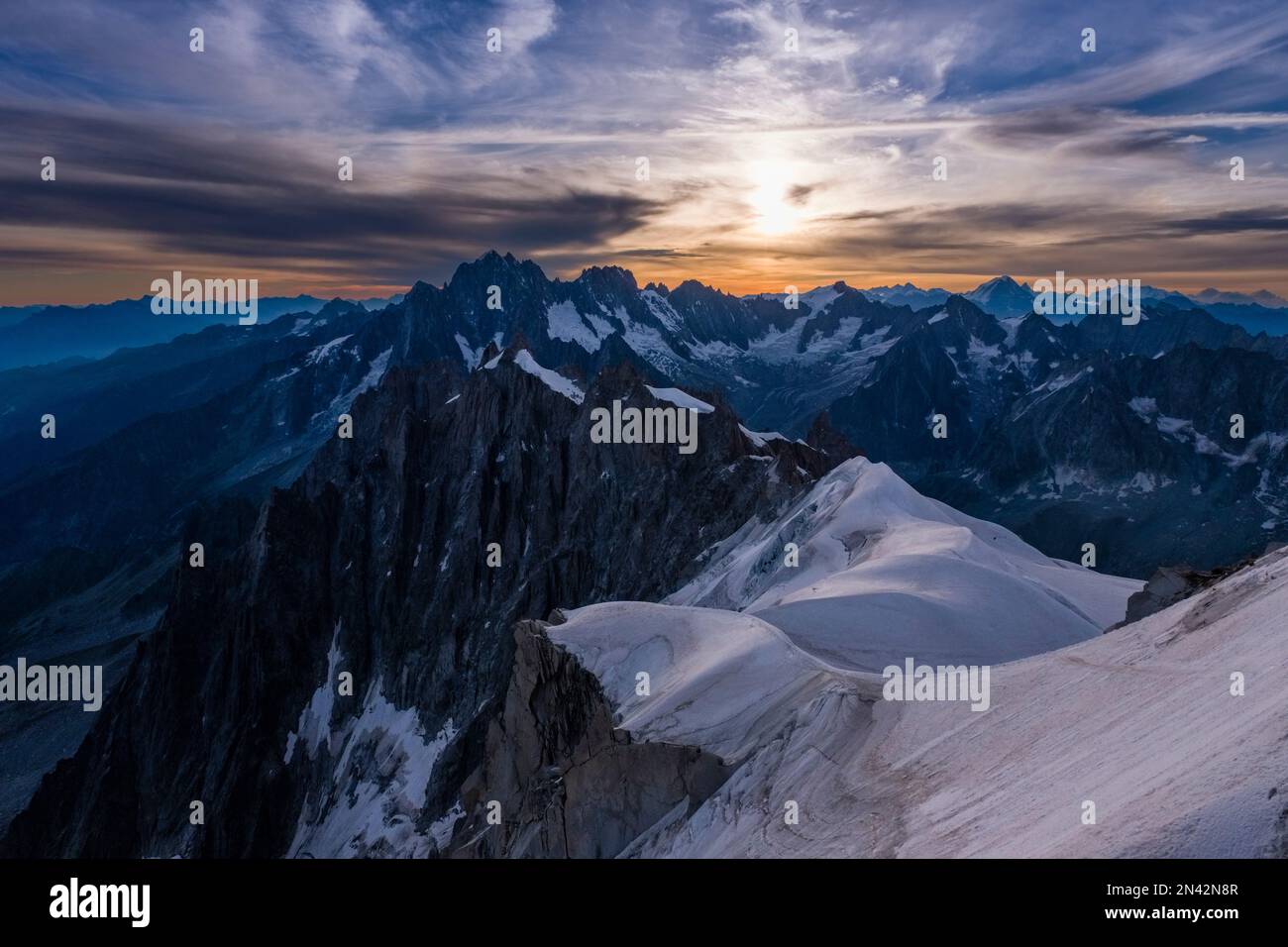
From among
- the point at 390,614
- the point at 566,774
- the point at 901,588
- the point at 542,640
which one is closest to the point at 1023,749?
the point at 566,774

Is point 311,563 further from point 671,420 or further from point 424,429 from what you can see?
point 671,420

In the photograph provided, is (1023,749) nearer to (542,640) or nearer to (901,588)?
(901,588)

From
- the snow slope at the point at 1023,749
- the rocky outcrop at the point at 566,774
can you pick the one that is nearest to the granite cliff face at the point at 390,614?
the rocky outcrop at the point at 566,774

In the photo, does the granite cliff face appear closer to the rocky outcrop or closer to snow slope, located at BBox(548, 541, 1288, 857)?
the rocky outcrop

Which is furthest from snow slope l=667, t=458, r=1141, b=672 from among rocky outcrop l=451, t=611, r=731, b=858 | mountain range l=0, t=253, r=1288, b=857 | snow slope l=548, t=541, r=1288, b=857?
rocky outcrop l=451, t=611, r=731, b=858

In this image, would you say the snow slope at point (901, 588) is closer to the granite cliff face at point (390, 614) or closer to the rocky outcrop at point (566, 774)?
the rocky outcrop at point (566, 774)
